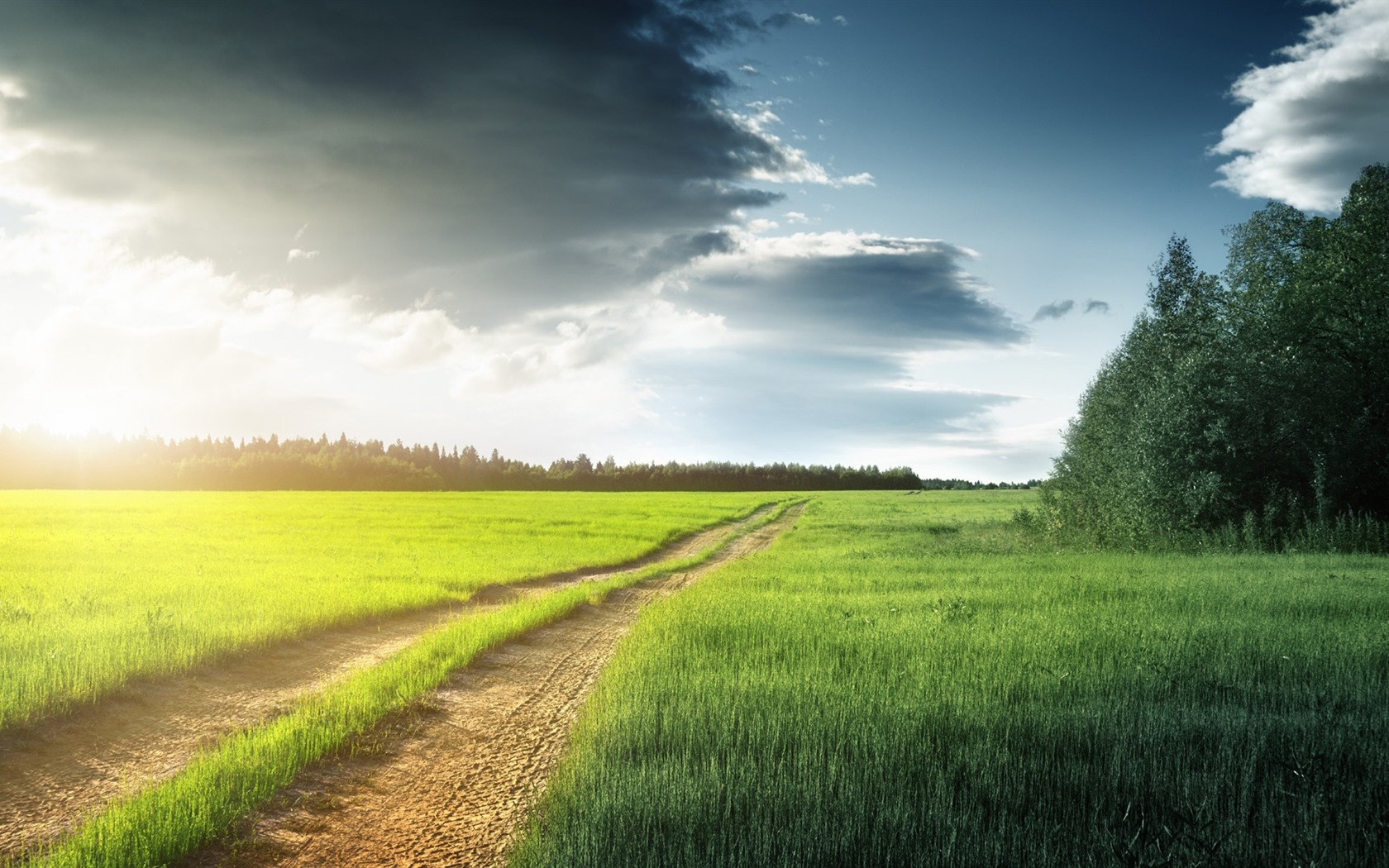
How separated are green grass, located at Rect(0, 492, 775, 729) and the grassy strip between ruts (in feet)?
10.3

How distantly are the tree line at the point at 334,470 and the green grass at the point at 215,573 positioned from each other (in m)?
77.2

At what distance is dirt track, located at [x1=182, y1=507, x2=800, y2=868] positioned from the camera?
580cm

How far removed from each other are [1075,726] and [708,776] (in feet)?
13.0

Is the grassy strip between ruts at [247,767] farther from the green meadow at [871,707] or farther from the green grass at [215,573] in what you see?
the green grass at [215,573]

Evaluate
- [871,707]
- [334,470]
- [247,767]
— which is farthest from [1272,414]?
[334,470]

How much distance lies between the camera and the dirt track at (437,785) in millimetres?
5801

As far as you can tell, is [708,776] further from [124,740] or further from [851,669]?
[124,740]

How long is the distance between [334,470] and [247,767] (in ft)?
443

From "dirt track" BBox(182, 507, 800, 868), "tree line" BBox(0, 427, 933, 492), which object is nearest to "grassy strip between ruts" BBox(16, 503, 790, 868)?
"dirt track" BBox(182, 507, 800, 868)

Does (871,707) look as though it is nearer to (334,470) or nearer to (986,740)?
(986,740)

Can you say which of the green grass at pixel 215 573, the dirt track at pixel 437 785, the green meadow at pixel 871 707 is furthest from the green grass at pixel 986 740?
the green grass at pixel 215 573

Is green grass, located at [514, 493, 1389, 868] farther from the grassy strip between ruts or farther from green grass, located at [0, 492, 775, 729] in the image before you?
green grass, located at [0, 492, 775, 729]

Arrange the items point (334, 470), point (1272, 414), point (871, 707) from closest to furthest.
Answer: point (871, 707), point (1272, 414), point (334, 470)

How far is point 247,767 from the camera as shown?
709 centimetres
